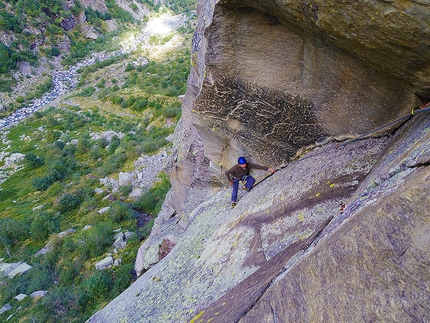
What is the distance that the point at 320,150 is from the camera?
6707 millimetres

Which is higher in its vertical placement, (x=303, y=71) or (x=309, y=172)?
(x=303, y=71)

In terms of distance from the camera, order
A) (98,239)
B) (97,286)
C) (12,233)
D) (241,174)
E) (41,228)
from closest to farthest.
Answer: (241,174), (97,286), (98,239), (41,228), (12,233)

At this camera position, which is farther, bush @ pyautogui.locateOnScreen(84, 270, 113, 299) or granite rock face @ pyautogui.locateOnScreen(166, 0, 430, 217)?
bush @ pyautogui.locateOnScreen(84, 270, 113, 299)

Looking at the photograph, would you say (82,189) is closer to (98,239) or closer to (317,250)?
(98,239)

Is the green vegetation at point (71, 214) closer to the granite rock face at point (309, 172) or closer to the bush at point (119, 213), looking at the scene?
the bush at point (119, 213)

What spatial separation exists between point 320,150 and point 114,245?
15.5 metres

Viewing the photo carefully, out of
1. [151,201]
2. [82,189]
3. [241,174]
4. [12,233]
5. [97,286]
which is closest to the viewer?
[241,174]

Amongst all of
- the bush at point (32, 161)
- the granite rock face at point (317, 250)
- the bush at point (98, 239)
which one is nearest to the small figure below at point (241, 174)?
the granite rock face at point (317, 250)

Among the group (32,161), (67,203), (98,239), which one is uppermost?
(98,239)

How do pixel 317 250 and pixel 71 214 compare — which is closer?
pixel 317 250

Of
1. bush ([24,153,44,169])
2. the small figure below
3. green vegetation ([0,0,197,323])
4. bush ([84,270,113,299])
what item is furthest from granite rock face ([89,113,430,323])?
bush ([24,153,44,169])

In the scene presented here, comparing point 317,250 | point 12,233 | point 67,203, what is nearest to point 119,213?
point 67,203

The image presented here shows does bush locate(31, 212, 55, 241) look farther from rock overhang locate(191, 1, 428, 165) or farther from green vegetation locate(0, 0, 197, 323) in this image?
rock overhang locate(191, 1, 428, 165)

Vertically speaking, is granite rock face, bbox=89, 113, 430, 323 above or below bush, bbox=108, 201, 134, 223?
above
